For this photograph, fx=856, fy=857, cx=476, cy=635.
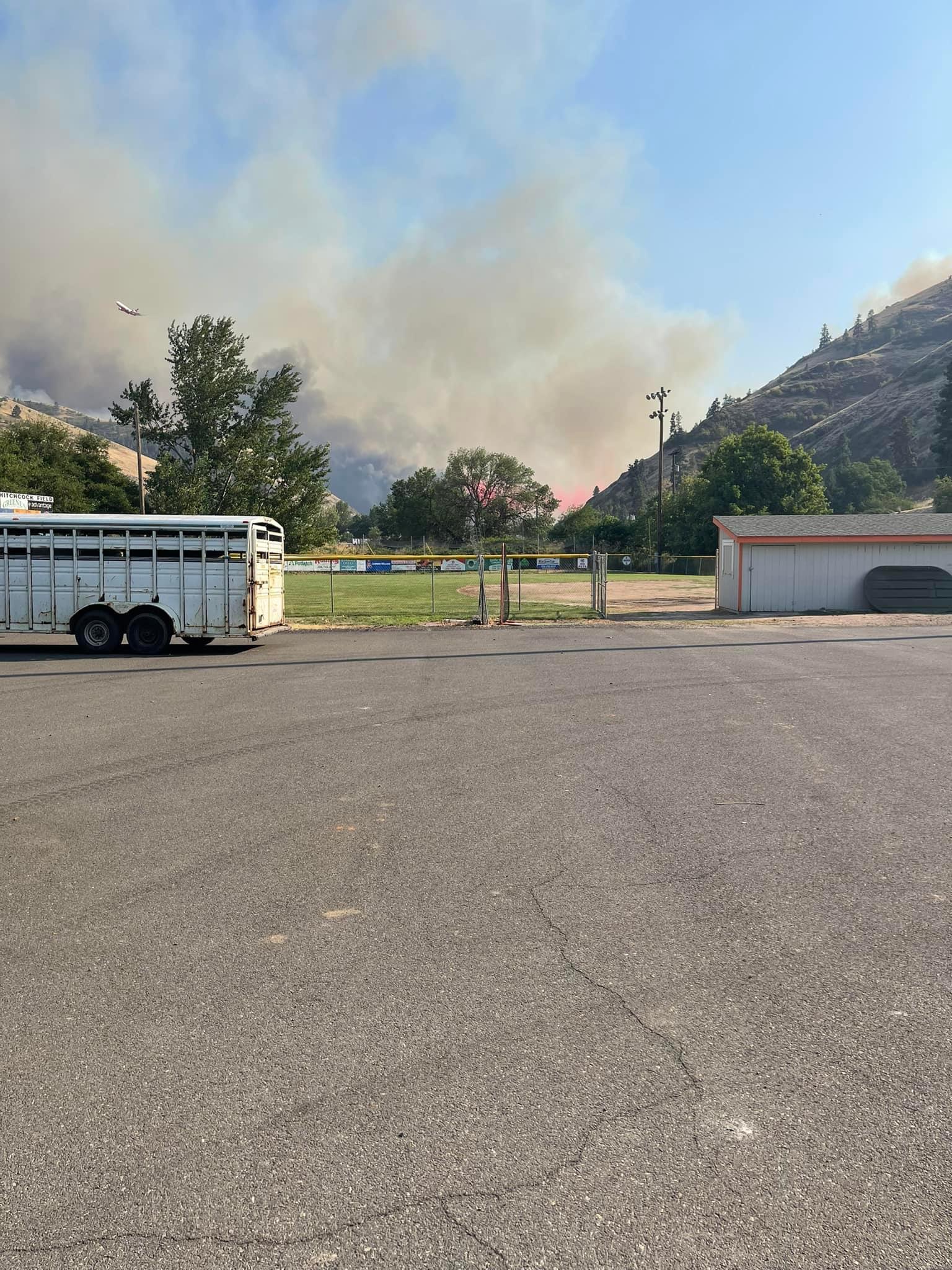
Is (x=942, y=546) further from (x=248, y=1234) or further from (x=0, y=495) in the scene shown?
(x=248, y=1234)

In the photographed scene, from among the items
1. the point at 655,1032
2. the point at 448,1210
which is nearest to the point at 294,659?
the point at 655,1032

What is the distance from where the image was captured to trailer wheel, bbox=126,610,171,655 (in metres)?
18.3

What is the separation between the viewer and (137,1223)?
2.51m

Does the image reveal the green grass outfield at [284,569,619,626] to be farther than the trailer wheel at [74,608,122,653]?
Yes

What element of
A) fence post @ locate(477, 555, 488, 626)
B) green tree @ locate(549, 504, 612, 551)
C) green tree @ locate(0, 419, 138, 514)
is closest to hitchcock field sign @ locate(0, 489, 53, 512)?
fence post @ locate(477, 555, 488, 626)

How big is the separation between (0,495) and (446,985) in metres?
20.6

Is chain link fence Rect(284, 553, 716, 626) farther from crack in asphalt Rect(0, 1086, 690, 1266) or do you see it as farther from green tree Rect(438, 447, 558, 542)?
green tree Rect(438, 447, 558, 542)

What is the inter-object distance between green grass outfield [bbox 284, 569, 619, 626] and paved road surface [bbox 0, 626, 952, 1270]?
1815 cm

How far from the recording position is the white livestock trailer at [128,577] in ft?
59.2

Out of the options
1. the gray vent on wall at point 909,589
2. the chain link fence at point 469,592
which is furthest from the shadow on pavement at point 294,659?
the gray vent on wall at point 909,589

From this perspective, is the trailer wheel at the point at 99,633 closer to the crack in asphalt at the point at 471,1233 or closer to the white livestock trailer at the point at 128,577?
the white livestock trailer at the point at 128,577

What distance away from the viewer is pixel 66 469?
73375 mm

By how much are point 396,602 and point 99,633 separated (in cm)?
1671

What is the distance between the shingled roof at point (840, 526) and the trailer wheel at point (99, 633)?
21.4 m
